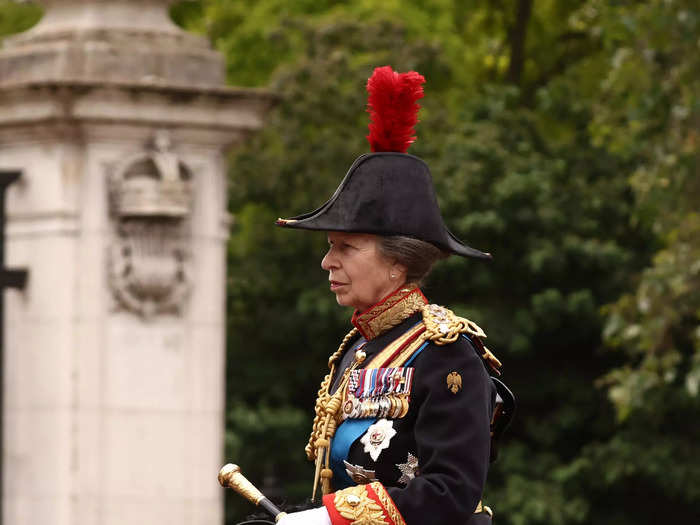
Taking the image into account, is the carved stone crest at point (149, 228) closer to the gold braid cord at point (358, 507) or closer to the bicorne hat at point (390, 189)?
the bicorne hat at point (390, 189)

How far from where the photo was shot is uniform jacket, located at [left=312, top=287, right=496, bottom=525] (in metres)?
4.97

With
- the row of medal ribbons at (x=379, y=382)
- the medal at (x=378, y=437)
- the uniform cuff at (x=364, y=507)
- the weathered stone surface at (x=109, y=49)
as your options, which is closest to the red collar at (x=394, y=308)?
the row of medal ribbons at (x=379, y=382)

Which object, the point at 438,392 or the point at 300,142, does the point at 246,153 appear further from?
the point at 438,392

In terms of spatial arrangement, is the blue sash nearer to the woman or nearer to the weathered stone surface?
the woman

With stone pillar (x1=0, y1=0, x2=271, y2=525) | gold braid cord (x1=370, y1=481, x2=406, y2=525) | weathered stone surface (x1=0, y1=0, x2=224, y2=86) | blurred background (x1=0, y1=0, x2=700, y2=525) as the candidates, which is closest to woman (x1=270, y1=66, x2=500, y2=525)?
gold braid cord (x1=370, y1=481, x2=406, y2=525)

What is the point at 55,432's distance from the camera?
11.3m

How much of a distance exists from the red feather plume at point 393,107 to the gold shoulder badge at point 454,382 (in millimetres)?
650

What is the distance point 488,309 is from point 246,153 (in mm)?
3122

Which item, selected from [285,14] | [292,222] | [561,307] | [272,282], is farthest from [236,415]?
[292,222]

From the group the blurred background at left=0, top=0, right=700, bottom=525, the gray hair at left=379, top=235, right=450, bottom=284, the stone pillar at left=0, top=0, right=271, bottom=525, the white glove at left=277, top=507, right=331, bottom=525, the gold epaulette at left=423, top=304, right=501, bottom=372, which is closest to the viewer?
the white glove at left=277, top=507, right=331, bottom=525

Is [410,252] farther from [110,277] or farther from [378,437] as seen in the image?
[110,277]

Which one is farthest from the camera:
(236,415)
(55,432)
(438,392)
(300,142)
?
(300,142)

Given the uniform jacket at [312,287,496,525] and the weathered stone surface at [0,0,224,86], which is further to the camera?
the weathered stone surface at [0,0,224,86]

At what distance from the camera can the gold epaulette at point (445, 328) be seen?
5195 millimetres
